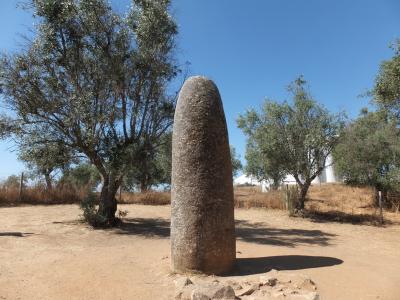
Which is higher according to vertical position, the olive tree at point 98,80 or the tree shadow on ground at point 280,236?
the olive tree at point 98,80

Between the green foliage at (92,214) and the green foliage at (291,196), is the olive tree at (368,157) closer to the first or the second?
the green foliage at (291,196)

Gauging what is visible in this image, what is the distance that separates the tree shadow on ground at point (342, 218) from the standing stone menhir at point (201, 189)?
11.6 meters

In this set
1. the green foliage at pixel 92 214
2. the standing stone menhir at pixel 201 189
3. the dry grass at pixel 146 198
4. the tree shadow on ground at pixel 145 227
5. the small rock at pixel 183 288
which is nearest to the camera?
the small rock at pixel 183 288

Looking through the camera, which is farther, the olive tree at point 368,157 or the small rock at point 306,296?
the olive tree at point 368,157

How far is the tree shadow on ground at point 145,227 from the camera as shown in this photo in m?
13.4

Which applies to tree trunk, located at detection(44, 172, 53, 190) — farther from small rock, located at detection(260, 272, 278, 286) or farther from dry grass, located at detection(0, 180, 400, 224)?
small rock, located at detection(260, 272, 278, 286)

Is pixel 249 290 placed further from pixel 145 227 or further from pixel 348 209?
pixel 348 209

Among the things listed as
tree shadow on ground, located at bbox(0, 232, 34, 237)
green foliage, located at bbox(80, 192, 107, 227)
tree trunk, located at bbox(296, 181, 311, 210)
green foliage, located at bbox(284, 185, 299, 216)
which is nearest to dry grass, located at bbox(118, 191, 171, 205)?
green foliage, located at bbox(284, 185, 299, 216)

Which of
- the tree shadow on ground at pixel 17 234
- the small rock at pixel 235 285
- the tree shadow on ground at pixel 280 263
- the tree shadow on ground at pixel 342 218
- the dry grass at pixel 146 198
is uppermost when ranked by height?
the dry grass at pixel 146 198

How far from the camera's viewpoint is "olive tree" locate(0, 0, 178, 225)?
13281 mm

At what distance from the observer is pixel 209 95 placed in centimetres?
836

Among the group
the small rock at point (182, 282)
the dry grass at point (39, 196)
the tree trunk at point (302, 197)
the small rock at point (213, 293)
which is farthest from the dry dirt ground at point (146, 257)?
the dry grass at point (39, 196)

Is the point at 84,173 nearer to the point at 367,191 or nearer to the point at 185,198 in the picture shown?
the point at 367,191

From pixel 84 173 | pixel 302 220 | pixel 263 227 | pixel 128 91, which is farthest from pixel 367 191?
pixel 84 173
